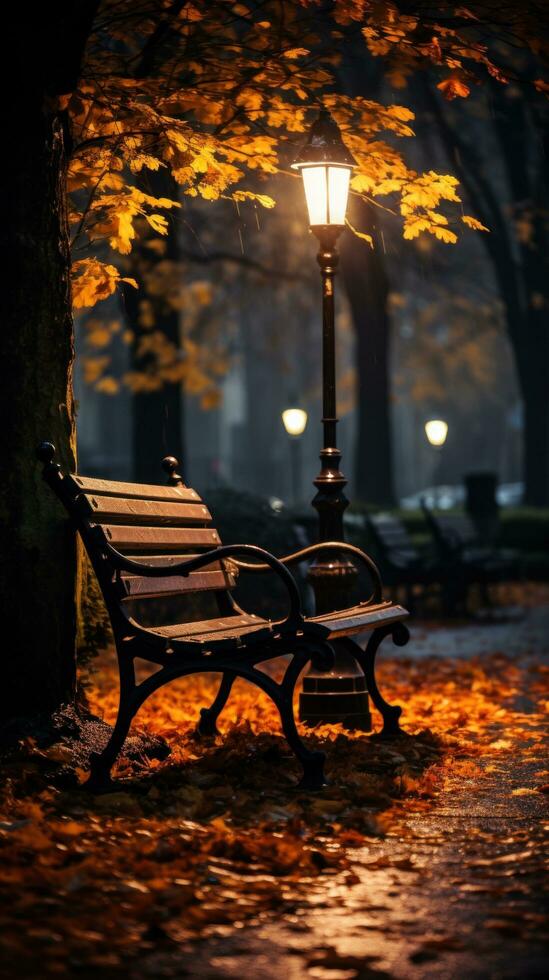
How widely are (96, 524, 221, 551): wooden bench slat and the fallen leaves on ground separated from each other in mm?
868

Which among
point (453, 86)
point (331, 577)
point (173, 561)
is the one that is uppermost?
point (453, 86)

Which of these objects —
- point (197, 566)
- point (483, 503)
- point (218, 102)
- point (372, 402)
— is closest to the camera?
point (197, 566)

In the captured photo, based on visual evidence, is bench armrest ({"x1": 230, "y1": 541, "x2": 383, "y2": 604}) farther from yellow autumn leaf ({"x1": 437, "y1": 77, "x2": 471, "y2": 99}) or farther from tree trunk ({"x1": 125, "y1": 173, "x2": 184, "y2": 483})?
tree trunk ({"x1": 125, "y1": 173, "x2": 184, "y2": 483})

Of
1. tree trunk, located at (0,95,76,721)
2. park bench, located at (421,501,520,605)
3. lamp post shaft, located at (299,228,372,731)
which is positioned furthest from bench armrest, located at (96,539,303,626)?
park bench, located at (421,501,520,605)

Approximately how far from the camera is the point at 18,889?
4.33 m

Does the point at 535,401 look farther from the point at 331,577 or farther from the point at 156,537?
the point at 156,537

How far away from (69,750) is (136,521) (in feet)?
3.48

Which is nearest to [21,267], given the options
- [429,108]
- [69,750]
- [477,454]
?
[69,750]

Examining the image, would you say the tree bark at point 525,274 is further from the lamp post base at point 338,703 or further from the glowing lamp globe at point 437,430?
the lamp post base at point 338,703

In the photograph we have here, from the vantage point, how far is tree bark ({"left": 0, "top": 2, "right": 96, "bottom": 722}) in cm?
618

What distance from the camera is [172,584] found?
21.3 feet

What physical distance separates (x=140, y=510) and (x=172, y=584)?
34 cm

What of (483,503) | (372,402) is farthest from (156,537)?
(372,402)

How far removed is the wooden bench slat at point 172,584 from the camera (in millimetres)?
6031
